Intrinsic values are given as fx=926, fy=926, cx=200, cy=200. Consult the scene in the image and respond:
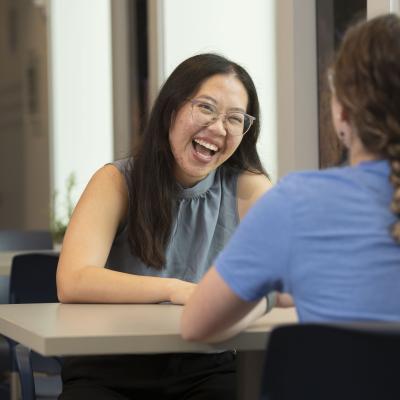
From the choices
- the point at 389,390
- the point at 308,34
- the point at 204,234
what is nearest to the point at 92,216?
the point at 204,234

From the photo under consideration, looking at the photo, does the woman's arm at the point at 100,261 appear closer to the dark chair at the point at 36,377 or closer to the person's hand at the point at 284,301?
the person's hand at the point at 284,301

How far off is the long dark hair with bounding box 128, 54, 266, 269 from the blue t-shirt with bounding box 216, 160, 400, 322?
94 centimetres

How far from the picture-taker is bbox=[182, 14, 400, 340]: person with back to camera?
4.47ft

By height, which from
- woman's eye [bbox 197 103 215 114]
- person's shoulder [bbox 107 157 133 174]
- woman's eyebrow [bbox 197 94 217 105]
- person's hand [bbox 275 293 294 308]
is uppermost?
woman's eyebrow [bbox 197 94 217 105]

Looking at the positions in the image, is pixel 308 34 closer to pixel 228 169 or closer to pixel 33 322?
pixel 228 169

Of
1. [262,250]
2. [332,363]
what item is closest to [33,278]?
[262,250]

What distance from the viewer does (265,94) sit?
4.26 meters

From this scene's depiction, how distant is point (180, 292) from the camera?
2074mm

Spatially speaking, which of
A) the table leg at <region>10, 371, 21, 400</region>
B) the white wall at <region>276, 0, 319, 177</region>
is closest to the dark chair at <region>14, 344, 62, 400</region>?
the table leg at <region>10, 371, 21, 400</region>

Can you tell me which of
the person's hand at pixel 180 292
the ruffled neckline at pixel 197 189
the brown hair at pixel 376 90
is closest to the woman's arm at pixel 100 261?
the person's hand at pixel 180 292

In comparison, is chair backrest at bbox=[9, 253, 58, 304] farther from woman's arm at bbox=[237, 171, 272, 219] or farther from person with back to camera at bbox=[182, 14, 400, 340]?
person with back to camera at bbox=[182, 14, 400, 340]

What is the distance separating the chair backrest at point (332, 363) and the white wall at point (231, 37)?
2.93 meters

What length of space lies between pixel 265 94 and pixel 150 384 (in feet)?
7.65

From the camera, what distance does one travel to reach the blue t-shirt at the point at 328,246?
1.36 meters
